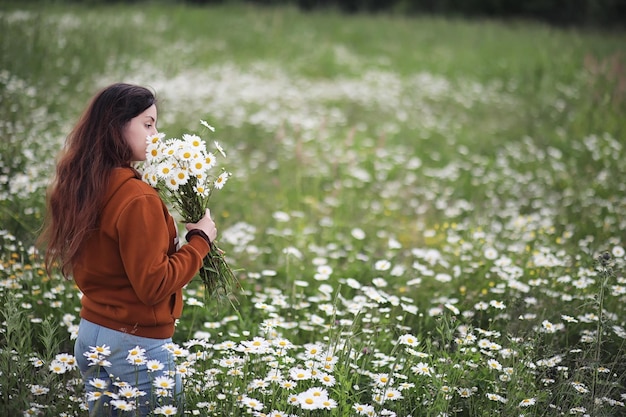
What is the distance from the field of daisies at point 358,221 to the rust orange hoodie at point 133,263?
0.49 ft

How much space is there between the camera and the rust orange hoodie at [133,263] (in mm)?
2020

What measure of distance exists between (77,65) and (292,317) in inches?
227

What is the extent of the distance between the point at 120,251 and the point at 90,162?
14.2 inches

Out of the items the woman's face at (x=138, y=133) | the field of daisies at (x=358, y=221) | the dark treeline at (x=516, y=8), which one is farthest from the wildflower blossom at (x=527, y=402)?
the dark treeline at (x=516, y=8)

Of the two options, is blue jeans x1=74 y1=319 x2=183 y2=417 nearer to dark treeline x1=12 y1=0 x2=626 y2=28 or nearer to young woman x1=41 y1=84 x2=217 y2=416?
young woman x1=41 y1=84 x2=217 y2=416

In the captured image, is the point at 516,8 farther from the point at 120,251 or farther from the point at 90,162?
the point at 120,251

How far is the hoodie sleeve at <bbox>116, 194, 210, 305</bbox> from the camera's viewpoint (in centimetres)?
201

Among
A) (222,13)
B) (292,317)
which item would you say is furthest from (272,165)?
(222,13)

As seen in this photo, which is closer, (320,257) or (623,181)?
(320,257)

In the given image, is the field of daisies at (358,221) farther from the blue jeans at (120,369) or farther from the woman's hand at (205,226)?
the woman's hand at (205,226)

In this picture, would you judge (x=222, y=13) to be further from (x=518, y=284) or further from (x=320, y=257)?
(x=518, y=284)

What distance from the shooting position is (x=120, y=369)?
2.15 meters

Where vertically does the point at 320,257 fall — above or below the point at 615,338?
below

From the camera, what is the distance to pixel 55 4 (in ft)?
39.4
